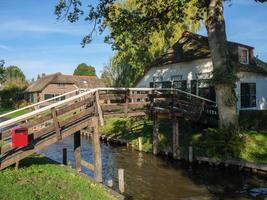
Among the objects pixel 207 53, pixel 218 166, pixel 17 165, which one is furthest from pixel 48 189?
pixel 207 53

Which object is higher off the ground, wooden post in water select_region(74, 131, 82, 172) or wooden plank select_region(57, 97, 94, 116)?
wooden plank select_region(57, 97, 94, 116)

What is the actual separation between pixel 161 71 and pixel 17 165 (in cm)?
2138

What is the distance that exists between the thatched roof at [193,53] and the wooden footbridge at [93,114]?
395 centimetres

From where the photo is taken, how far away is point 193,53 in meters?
29.2

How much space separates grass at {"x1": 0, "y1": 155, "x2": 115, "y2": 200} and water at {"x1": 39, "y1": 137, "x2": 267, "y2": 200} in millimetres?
3523

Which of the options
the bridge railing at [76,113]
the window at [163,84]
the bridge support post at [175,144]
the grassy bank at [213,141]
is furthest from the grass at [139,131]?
the window at [163,84]

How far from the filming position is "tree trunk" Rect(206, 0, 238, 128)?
2047 centimetres

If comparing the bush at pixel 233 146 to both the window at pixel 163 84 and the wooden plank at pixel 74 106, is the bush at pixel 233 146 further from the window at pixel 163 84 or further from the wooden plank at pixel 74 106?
the window at pixel 163 84

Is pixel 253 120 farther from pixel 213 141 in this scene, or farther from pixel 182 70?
pixel 182 70

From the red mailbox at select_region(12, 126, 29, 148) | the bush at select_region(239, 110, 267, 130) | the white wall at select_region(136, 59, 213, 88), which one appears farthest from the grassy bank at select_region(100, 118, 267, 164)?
the red mailbox at select_region(12, 126, 29, 148)

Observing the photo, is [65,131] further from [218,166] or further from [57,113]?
[218,166]

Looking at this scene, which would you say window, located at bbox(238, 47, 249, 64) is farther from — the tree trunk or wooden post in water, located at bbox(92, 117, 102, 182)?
wooden post in water, located at bbox(92, 117, 102, 182)

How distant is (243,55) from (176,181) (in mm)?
15739

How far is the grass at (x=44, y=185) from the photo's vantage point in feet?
31.5
